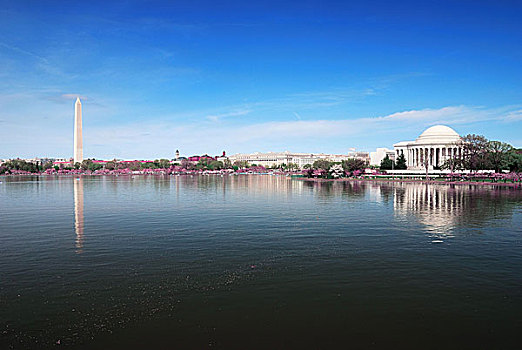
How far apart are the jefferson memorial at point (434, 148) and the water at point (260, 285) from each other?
107 m

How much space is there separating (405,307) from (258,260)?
7.49 meters

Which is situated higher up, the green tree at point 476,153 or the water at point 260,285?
the green tree at point 476,153

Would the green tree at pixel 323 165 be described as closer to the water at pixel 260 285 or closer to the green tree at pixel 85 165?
the water at pixel 260 285

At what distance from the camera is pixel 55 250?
20656 mm

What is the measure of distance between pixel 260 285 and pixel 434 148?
128 m

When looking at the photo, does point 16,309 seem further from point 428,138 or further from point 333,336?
point 428,138

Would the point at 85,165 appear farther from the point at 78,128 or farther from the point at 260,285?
the point at 260,285

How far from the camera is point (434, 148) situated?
128375 mm

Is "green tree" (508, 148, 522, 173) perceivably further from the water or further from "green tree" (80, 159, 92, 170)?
"green tree" (80, 159, 92, 170)

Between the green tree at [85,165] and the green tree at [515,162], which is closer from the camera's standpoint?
the green tree at [515,162]

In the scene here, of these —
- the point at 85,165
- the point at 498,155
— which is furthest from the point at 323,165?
the point at 85,165

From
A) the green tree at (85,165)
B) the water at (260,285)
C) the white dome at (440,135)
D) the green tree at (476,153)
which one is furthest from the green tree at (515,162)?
the green tree at (85,165)

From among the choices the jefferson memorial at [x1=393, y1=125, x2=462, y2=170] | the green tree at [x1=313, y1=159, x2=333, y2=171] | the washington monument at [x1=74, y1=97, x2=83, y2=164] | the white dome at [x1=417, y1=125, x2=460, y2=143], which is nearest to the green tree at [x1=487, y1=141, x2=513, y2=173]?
the jefferson memorial at [x1=393, y1=125, x2=462, y2=170]

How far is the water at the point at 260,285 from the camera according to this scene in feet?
37.0
